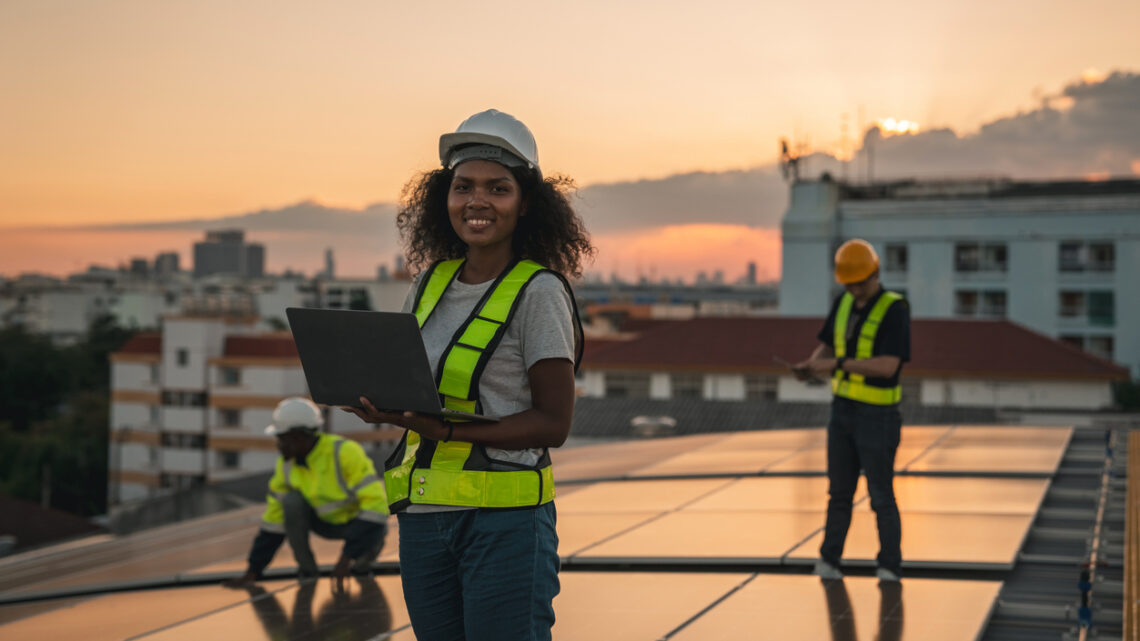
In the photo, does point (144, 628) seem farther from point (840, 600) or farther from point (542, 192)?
point (542, 192)

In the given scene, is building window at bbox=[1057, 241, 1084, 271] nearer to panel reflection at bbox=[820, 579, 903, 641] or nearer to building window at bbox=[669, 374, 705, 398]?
building window at bbox=[669, 374, 705, 398]

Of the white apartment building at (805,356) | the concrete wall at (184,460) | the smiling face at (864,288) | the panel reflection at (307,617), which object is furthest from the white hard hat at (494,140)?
the concrete wall at (184,460)

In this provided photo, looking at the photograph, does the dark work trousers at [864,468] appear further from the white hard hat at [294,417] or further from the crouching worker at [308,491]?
the white hard hat at [294,417]

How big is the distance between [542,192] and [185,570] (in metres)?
6.15

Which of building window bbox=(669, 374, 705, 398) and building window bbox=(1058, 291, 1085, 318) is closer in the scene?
building window bbox=(669, 374, 705, 398)

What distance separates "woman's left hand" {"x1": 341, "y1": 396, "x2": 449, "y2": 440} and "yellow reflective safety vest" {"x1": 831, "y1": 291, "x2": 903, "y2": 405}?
3.33 m

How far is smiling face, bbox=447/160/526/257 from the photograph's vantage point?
289 centimetres

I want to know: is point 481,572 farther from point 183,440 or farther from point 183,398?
point 183,440

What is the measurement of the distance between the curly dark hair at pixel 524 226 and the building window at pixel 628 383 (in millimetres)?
38985

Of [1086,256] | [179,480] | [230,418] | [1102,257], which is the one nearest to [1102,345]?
[1102,257]

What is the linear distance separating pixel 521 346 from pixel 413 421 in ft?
0.94

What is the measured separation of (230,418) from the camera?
53656 millimetres

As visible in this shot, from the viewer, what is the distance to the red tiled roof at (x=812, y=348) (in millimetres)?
38938

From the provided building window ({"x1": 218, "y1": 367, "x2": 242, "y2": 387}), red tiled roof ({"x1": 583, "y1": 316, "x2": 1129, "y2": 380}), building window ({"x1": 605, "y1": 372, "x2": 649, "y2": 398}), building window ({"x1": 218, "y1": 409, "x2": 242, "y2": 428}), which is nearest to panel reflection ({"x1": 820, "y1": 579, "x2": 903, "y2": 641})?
red tiled roof ({"x1": 583, "y1": 316, "x2": 1129, "y2": 380})
